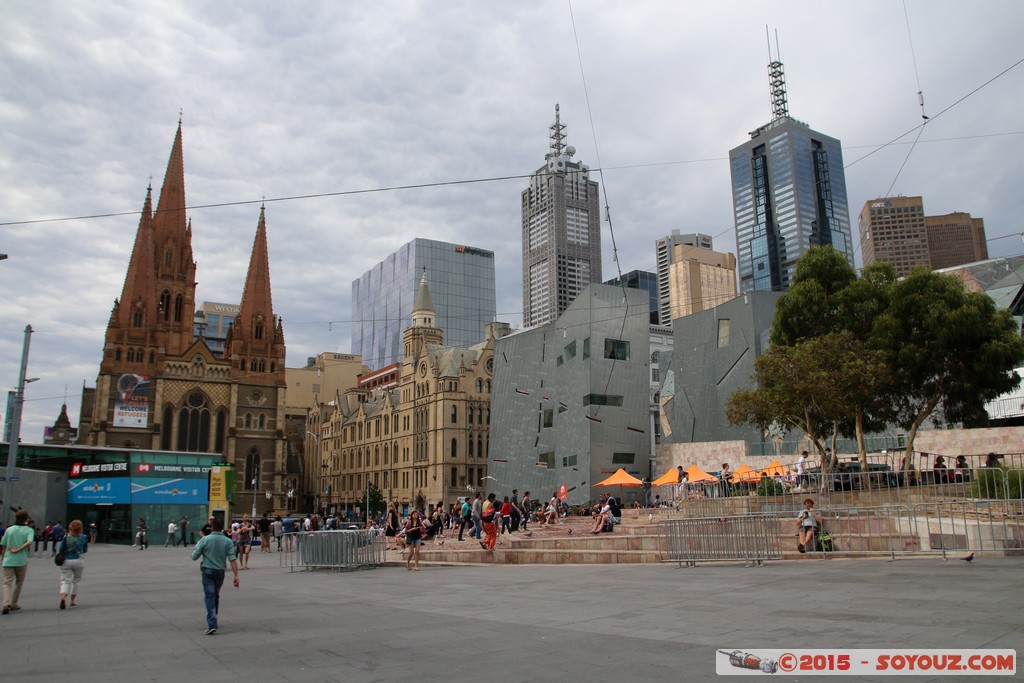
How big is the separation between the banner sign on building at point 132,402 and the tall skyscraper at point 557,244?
4341 inches

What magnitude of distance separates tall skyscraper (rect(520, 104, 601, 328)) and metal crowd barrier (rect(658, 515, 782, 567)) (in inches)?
6215

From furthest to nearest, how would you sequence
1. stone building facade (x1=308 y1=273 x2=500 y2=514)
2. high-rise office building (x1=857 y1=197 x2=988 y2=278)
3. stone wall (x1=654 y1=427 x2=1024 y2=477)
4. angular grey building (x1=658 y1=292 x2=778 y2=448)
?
high-rise office building (x1=857 y1=197 x2=988 y2=278), stone building facade (x1=308 y1=273 x2=500 y2=514), angular grey building (x1=658 y1=292 x2=778 y2=448), stone wall (x1=654 y1=427 x2=1024 y2=477)

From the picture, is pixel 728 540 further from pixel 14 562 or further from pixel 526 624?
pixel 14 562

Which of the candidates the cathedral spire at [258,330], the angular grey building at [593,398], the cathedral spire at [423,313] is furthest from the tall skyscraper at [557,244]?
the angular grey building at [593,398]

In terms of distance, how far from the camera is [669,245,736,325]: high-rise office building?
156 m

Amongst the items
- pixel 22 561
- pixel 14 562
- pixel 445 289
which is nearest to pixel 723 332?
pixel 22 561

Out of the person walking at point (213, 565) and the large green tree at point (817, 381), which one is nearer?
the person walking at point (213, 565)

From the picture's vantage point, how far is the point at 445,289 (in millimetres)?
131125

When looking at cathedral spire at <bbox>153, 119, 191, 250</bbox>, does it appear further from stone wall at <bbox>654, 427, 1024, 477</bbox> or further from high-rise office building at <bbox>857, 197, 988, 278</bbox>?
high-rise office building at <bbox>857, 197, 988, 278</bbox>

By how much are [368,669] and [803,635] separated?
427 centimetres

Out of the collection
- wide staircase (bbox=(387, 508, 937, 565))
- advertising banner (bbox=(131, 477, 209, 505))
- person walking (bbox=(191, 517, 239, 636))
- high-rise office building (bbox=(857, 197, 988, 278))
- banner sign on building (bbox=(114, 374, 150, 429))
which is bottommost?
wide staircase (bbox=(387, 508, 937, 565))

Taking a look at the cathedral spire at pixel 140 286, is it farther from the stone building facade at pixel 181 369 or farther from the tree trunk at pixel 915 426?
the tree trunk at pixel 915 426

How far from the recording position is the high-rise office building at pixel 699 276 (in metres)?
156

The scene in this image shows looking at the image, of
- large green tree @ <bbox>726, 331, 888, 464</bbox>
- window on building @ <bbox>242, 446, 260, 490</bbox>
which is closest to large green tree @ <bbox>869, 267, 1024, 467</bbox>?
large green tree @ <bbox>726, 331, 888, 464</bbox>
